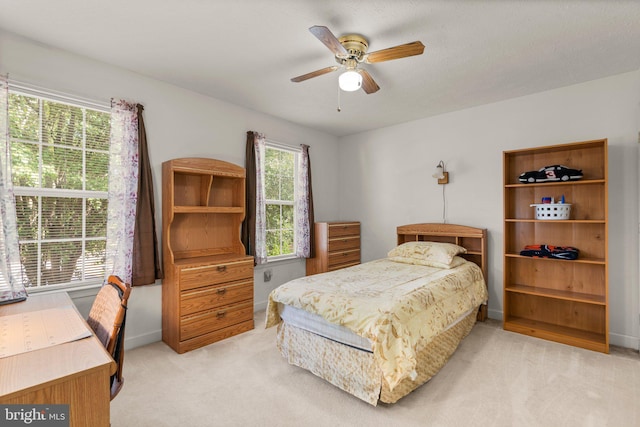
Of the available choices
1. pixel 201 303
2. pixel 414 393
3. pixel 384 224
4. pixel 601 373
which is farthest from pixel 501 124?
pixel 201 303

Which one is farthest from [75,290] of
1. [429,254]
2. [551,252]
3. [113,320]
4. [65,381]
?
[551,252]

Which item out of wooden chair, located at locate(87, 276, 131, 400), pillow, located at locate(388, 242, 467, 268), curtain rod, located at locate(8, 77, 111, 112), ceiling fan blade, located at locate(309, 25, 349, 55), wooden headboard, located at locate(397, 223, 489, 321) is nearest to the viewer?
wooden chair, located at locate(87, 276, 131, 400)

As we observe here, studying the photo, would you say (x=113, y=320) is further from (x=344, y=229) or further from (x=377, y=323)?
(x=344, y=229)

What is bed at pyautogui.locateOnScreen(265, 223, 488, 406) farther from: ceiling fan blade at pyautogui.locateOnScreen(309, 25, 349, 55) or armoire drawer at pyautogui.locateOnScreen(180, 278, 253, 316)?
ceiling fan blade at pyautogui.locateOnScreen(309, 25, 349, 55)

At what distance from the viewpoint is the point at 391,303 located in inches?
82.4

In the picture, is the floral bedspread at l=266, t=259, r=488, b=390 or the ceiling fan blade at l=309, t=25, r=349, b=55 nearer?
the ceiling fan blade at l=309, t=25, r=349, b=55

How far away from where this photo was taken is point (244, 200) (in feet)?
11.5

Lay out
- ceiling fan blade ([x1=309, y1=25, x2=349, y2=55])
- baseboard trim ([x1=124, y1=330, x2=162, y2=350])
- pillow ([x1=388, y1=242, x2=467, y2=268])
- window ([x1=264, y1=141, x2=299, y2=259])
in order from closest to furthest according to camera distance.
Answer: ceiling fan blade ([x1=309, y1=25, x2=349, y2=55]), baseboard trim ([x1=124, y1=330, x2=162, y2=350]), pillow ([x1=388, y1=242, x2=467, y2=268]), window ([x1=264, y1=141, x2=299, y2=259])

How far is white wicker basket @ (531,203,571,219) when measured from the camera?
2.98 m

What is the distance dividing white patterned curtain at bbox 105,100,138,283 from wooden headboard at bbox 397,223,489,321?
10.5 ft

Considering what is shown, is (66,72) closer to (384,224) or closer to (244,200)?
(244,200)

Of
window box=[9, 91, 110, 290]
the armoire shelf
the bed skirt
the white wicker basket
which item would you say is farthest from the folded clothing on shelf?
window box=[9, 91, 110, 290]

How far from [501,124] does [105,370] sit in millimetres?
4097

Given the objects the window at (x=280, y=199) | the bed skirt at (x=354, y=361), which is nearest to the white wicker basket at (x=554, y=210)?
the bed skirt at (x=354, y=361)
